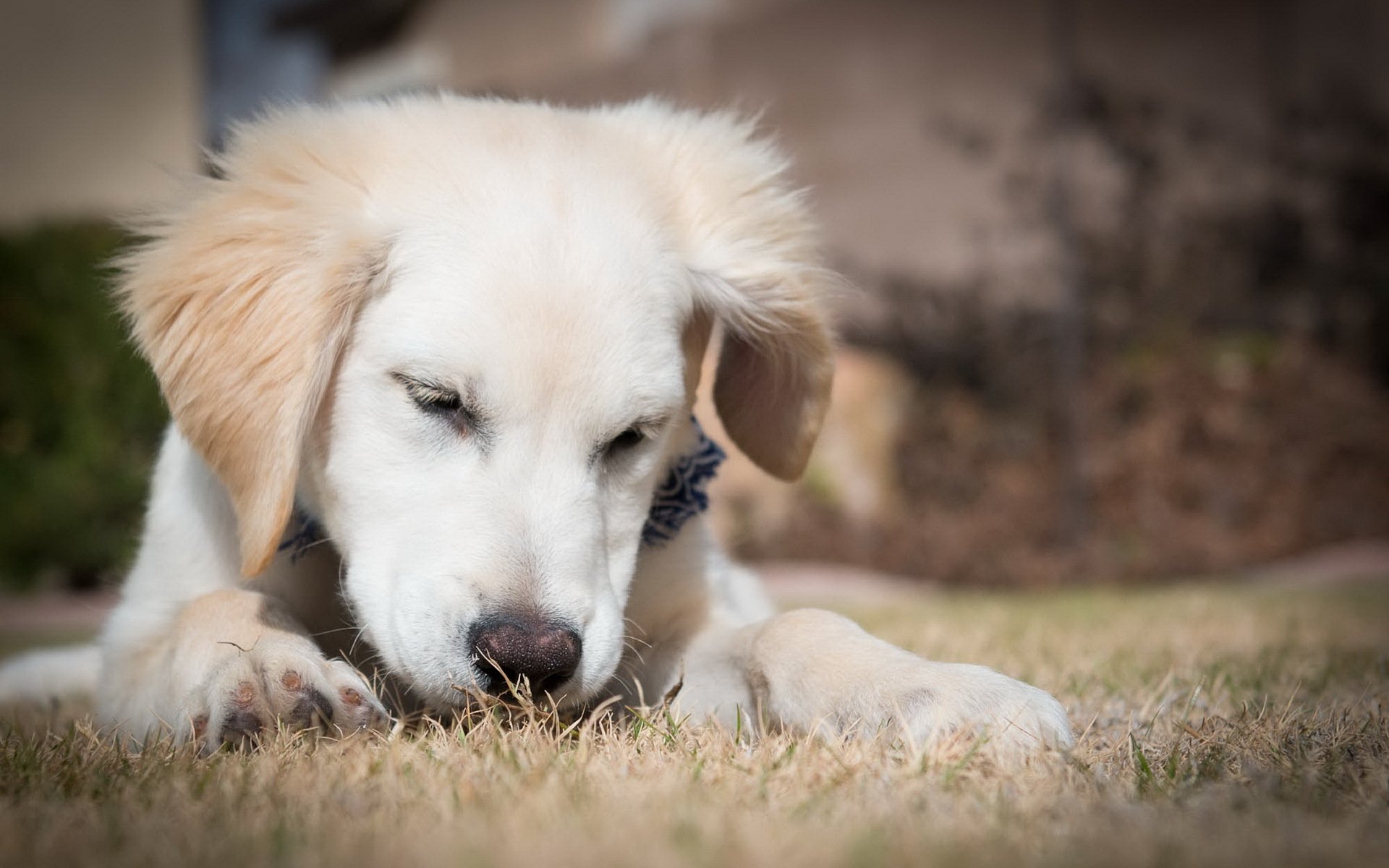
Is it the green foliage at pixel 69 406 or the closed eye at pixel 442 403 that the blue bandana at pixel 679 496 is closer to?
Answer: the closed eye at pixel 442 403

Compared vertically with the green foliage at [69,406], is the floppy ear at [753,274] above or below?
above

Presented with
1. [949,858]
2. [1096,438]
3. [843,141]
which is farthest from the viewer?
[843,141]

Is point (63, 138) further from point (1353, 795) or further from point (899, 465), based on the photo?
point (1353, 795)

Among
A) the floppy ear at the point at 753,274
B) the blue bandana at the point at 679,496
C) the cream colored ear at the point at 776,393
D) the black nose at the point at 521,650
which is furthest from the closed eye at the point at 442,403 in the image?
the cream colored ear at the point at 776,393

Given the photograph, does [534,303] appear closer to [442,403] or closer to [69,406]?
[442,403]

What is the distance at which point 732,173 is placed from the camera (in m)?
3.12

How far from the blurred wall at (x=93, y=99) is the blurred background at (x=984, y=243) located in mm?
27

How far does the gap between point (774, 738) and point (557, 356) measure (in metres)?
0.85

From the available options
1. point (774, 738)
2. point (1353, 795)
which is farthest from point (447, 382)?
point (1353, 795)

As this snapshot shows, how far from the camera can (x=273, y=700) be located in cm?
216

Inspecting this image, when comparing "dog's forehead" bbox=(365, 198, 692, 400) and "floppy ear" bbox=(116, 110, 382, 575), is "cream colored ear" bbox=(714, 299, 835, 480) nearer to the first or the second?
"dog's forehead" bbox=(365, 198, 692, 400)

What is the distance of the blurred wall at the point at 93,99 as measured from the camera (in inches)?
405

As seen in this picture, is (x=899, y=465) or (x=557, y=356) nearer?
(x=557, y=356)

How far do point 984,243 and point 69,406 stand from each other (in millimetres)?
7613
